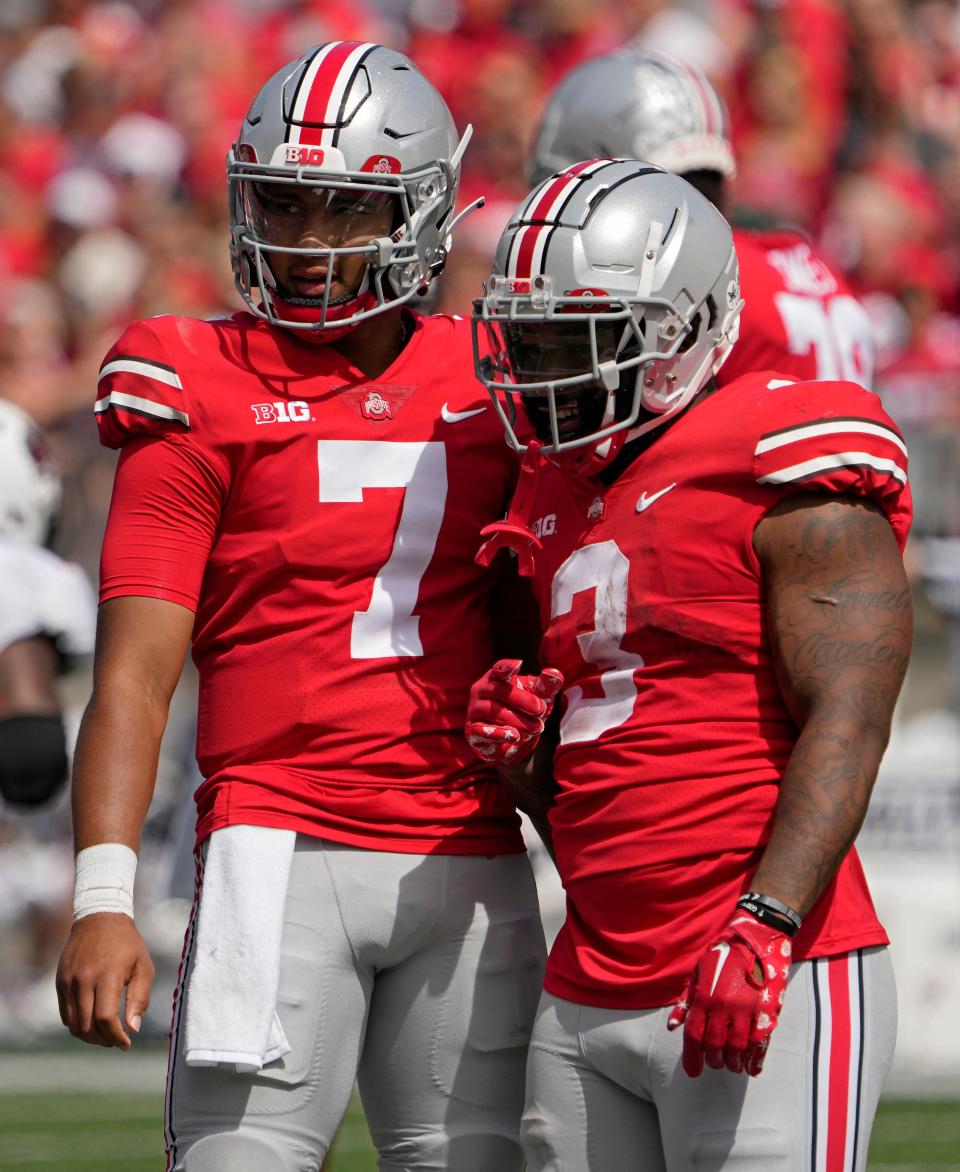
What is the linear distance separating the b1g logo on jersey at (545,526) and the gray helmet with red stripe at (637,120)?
1478 mm

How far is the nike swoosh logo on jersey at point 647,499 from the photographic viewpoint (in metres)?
2.54

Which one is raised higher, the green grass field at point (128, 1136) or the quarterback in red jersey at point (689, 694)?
the quarterback in red jersey at point (689, 694)

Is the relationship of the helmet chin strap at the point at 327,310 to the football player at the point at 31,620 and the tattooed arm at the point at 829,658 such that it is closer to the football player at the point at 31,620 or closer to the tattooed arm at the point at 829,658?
the tattooed arm at the point at 829,658

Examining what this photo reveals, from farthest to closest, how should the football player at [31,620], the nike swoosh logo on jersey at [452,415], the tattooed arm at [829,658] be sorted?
the football player at [31,620]
the nike swoosh logo on jersey at [452,415]
the tattooed arm at [829,658]

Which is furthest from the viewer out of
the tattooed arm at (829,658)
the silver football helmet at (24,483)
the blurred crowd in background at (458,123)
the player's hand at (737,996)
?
the blurred crowd in background at (458,123)

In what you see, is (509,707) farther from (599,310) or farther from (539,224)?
(539,224)

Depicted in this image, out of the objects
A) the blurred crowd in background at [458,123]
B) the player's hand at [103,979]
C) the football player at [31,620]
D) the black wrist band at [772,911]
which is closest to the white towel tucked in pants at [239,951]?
the player's hand at [103,979]

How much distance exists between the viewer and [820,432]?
2.42m

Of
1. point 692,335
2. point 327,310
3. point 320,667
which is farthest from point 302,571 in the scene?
point 692,335

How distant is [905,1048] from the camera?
6.28 metres

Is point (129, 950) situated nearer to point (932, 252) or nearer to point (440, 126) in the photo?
point (440, 126)

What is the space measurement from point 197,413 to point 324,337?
0.76ft

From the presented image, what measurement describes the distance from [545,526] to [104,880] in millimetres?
759

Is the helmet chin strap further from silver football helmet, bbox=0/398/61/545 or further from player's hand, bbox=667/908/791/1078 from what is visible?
silver football helmet, bbox=0/398/61/545
